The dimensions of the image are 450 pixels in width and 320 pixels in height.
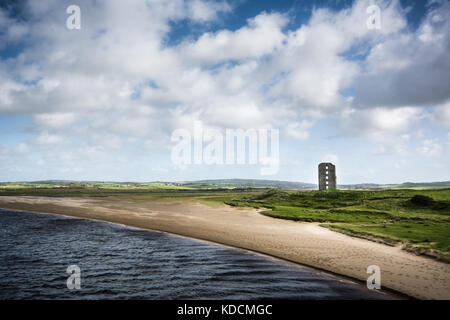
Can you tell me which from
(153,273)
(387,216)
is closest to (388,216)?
(387,216)

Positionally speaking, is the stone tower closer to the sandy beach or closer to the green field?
the green field

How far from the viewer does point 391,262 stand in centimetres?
1412

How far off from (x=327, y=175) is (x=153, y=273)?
5778 cm

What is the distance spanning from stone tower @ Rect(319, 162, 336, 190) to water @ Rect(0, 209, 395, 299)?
49.8 metres

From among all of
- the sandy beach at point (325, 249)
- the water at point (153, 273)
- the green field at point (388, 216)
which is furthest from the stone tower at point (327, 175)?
the water at point (153, 273)

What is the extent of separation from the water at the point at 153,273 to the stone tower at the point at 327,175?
4977cm

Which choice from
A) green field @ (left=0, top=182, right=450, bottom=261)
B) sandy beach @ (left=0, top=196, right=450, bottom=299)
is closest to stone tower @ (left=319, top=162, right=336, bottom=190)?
green field @ (left=0, top=182, right=450, bottom=261)

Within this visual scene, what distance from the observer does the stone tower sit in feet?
206

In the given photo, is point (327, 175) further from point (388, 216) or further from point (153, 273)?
point (153, 273)

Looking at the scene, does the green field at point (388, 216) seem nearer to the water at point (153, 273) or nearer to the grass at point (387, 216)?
the grass at point (387, 216)

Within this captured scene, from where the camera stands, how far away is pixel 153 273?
44.6 feet

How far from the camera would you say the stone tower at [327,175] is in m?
62.7

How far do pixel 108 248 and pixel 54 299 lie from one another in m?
8.29
